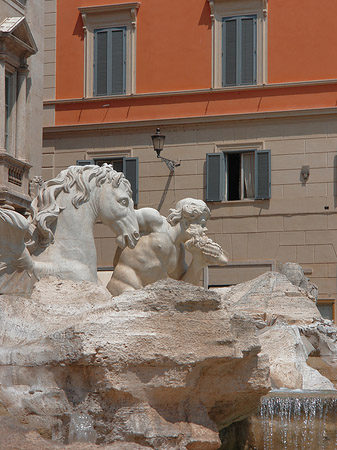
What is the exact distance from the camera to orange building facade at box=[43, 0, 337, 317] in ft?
82.1

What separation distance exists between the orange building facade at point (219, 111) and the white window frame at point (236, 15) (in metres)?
0.03

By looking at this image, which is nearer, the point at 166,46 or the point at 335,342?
the point at 335,342

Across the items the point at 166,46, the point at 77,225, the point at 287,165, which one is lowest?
the point at 77,225

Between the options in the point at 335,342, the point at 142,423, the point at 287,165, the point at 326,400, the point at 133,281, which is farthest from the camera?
the point at 287,165

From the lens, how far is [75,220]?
9.27 metres

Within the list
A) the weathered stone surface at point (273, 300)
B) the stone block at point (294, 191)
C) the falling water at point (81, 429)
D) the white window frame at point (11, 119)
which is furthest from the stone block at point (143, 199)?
the falling water at point (81, 429)

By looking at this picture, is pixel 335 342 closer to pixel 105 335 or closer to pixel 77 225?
pixel 77 225

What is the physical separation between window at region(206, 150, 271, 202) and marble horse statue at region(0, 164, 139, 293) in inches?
606

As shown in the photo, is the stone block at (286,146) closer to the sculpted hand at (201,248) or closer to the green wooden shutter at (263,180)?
the green wooden shutter at (263,180)

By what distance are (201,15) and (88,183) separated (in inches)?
678

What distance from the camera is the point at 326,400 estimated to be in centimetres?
805

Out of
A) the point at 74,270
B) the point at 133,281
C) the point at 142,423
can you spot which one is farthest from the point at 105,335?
the point at 133,281

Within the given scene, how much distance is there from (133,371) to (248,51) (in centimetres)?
2050

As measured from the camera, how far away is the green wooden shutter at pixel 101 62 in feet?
87.5
